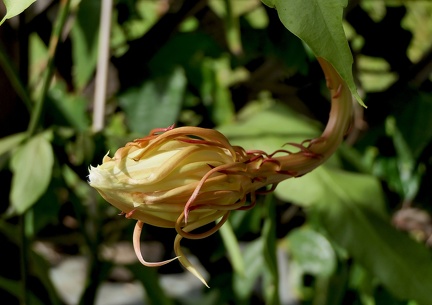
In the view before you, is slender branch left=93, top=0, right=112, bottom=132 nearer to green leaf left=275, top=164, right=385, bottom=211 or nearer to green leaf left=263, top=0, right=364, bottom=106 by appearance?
green leaf left=275, top=164, right=385, bottom=211

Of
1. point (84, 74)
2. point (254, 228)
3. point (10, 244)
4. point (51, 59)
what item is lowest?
point (254, 228)

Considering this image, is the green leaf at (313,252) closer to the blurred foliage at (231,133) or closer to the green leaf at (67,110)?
the blurred foliage at (231,133)

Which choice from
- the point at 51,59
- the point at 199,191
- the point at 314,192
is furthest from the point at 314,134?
the point at 199,191

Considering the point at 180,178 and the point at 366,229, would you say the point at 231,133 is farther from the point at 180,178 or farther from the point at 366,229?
the point at 180,178

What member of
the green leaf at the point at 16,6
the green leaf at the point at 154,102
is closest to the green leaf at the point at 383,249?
the green leaf at the point at 154,102

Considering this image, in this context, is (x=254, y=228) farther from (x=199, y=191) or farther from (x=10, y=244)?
(x=199, y=191)

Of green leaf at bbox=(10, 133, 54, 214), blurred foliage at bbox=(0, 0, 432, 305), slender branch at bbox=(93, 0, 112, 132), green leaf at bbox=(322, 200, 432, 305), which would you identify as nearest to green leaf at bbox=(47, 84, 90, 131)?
blurred foliage at bbox=(0, 0, 432, 305)
